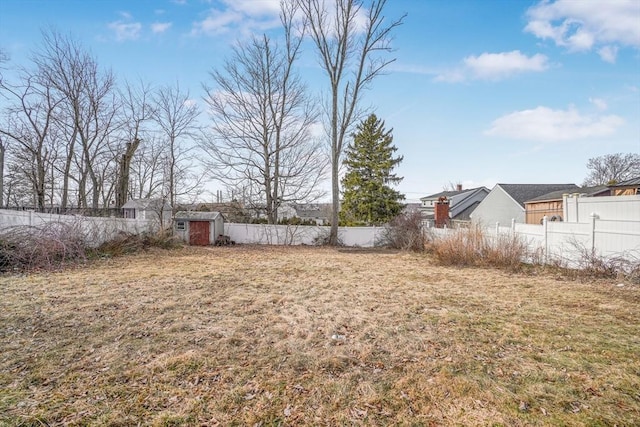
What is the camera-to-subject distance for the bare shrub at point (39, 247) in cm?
673

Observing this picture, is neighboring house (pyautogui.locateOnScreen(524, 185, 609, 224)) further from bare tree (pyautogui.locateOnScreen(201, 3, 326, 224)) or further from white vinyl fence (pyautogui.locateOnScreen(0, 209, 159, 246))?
white vinyl fence (pyautogui.locateOnScreen(0, 209, 159, 246))

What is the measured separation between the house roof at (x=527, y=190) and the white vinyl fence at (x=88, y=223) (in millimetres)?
Answer: 19779

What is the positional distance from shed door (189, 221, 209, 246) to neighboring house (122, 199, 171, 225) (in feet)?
3.66

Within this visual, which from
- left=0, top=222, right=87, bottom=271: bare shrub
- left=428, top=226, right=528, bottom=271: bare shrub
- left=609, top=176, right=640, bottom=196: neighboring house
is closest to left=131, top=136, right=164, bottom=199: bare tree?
left=0, top=222, right=87, bottom=271: bare shrub

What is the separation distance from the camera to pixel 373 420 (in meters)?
1.97

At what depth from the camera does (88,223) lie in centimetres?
928

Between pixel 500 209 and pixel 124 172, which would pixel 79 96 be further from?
pixel 500 209

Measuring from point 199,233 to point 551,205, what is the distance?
1739cm

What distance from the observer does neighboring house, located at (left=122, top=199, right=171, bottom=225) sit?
14.1 metres

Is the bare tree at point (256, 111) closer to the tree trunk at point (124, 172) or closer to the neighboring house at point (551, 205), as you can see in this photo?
the tree trunk at point (124, 172)

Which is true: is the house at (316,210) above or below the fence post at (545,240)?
above

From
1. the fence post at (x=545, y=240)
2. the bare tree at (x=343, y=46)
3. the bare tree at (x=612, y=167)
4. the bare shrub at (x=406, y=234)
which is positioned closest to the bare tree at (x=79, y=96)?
the bare tree at (x=343, y=46)

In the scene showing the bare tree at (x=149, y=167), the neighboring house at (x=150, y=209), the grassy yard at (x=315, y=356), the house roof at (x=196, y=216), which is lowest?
the grassy yard at (x=315, y=356)

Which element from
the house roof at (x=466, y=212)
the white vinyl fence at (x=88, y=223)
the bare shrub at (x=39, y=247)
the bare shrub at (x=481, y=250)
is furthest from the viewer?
the house roof at (x=466, y=212)
